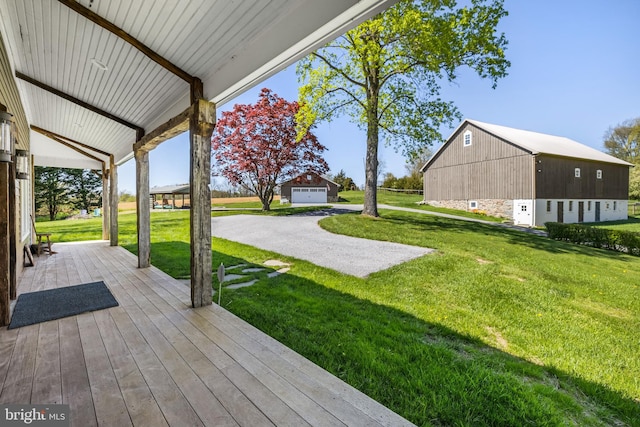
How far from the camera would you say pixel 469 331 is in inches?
128

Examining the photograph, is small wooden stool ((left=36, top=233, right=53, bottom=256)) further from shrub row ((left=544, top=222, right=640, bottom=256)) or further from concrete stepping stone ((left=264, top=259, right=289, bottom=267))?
shrub row ((left=544, top=222, right=640, bottom=256))

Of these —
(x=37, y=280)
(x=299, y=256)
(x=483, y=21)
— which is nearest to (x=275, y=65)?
(x=299, y=256)

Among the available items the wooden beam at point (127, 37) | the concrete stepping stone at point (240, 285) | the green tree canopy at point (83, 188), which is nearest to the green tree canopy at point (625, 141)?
the concrete stepping stone at point (240, 285)

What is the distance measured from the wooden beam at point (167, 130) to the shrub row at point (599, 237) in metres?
13.4

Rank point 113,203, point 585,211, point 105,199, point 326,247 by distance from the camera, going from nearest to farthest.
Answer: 1. point 326,247
2. point 113,203
3. point 105,199
4. point 585,211

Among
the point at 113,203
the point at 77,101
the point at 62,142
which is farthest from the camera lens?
the point at 62,142

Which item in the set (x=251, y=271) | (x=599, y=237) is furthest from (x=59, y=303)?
(x=599, y=237)

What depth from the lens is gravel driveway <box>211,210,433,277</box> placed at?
6.05 metres

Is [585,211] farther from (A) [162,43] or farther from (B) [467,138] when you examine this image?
(A) [162,43]

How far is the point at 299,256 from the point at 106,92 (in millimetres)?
4638

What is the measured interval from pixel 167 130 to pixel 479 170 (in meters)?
19.3

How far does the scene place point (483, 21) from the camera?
10422 mm

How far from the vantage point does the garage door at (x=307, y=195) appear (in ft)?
86.0

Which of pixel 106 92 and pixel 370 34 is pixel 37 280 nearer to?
pixel 106 92
